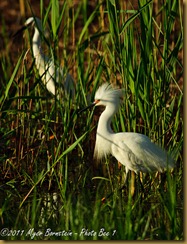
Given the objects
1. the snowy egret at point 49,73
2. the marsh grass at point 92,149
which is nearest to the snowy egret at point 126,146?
the marsh grass at point 92,149

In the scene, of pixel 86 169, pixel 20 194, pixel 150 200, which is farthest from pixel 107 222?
pixel 86 169

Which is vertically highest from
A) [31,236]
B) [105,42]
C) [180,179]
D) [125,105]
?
[105,42]

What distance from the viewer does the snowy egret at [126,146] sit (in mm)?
5621

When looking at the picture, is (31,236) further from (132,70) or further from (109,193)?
(132,70)

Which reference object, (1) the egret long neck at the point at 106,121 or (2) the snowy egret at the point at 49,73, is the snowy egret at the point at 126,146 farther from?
(2) the snowy egret at the point at 49,73

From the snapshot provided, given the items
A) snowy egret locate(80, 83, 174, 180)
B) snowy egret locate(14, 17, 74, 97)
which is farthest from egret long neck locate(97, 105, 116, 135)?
snowy egret locate(14, 17, 74, 97)

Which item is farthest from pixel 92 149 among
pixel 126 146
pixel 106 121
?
pixel 126 146

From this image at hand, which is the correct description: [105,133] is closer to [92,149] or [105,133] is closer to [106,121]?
[106,121]

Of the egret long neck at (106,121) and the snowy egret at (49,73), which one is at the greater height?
the snowy egret at (49,73)

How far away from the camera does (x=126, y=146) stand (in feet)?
18.7

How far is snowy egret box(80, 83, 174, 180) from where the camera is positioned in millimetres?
5621

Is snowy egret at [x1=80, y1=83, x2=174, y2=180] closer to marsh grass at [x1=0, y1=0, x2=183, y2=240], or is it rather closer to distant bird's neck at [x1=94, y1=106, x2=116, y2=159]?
distant bird's neck at [x1=94, y1=106, x2=116, y2=159]

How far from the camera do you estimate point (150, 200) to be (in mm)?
5531

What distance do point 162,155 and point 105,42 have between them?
1.28 metres
